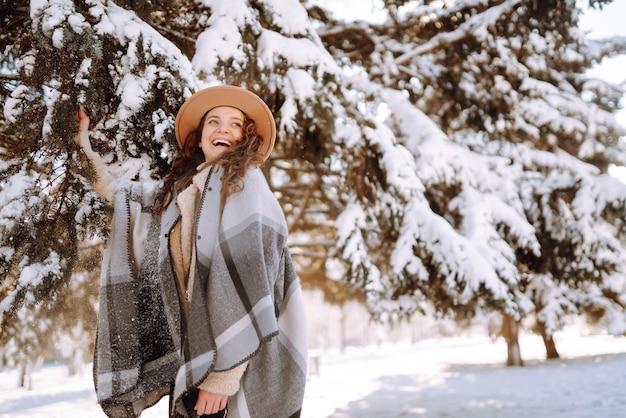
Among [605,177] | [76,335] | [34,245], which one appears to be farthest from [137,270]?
[605,177]

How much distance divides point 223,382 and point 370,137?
3.55 m

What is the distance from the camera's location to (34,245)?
2354 millimetres

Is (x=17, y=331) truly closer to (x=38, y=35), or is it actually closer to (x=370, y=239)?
(x=38, y=35)

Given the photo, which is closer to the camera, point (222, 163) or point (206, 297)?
point (206, 297)

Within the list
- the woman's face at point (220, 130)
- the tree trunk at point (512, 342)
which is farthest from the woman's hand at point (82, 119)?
the tree trunk at point (512, 342)

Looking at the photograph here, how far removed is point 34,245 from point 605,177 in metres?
9.59

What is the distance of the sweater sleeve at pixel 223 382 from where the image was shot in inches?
65.9

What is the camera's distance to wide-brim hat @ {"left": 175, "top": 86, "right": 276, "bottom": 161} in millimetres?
2215

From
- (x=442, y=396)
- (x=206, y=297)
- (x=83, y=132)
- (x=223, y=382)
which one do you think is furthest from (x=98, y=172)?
(x=442, y=396)

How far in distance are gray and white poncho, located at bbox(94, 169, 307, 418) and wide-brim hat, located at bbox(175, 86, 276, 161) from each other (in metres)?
0.37

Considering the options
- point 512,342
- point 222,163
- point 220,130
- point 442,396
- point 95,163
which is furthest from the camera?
point 512,342

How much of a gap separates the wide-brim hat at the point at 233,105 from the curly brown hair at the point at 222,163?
0.03m

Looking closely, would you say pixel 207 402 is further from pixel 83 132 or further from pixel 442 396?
pixel 442 396

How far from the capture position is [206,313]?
171 cm
